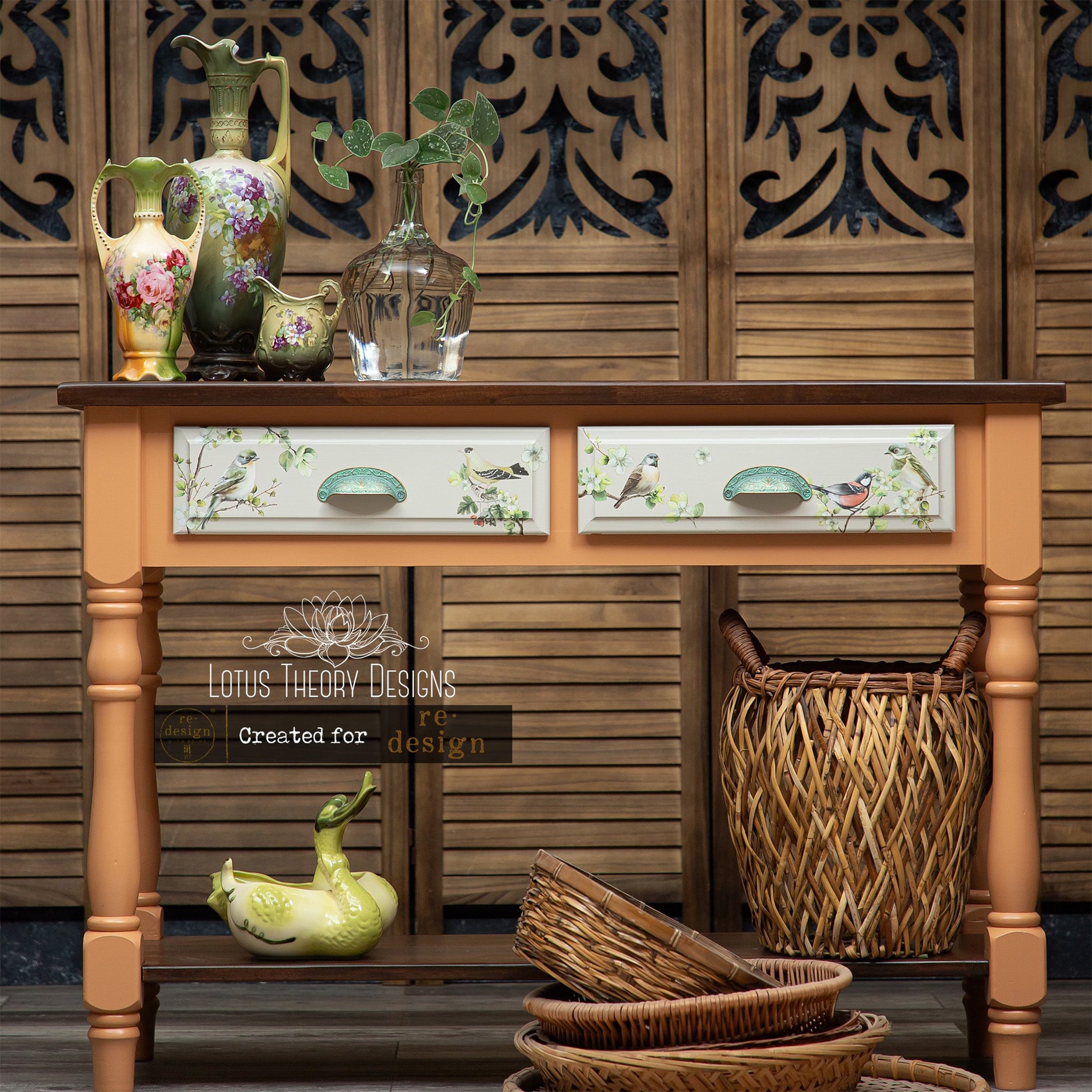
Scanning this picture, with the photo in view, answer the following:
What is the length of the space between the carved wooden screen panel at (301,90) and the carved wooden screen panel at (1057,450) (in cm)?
112

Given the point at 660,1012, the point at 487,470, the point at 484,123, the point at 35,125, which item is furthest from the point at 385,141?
the point at 660,1012

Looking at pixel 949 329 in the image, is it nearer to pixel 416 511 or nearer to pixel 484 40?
pixel 484 40

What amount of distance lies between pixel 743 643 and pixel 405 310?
2.11ft

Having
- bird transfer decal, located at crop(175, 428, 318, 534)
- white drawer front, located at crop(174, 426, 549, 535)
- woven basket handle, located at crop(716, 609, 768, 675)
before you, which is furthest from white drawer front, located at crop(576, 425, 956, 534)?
bird transfer decal, located at crop(175, 428, 318, 534)

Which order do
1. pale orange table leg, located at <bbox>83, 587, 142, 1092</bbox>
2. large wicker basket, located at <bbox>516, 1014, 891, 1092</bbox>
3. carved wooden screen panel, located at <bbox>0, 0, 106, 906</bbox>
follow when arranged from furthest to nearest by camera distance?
carved wooden screen panel, located at <bbox>0, 0, 106, 906</bbox> → pale orange table leg, located at <bbox>83, 587, 142, 1092</bbox> → large wicker basket, located at <bbox>516, 1014, 891, 1092</bbox>

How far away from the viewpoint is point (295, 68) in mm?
2324

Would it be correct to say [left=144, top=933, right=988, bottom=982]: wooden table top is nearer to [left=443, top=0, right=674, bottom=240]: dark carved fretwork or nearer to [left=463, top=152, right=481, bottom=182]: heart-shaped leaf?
[left=463, top=152, right=481, bottom=182]: heart-shaped leaf

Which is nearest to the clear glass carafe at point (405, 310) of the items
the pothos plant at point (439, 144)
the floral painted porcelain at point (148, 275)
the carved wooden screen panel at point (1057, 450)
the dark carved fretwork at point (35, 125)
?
the pothos plant at point (439, 144)

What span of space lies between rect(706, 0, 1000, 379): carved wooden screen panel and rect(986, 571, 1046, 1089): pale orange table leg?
786mm

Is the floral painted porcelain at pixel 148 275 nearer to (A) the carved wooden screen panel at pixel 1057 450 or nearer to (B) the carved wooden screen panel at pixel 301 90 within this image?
(B) the carved wooden screen panel at pixel 301 90

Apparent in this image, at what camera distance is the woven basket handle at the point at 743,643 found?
1713 millimetres

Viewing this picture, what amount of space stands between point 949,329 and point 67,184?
5.28 feet

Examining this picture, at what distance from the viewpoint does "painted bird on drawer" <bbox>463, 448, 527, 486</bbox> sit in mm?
1596

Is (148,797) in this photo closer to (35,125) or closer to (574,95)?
(35,125)
